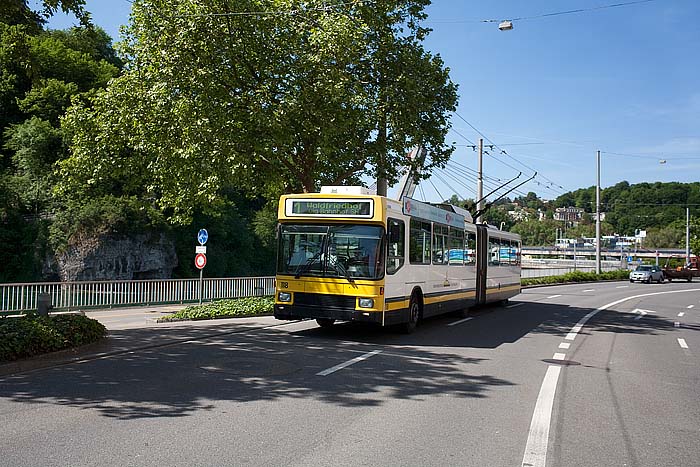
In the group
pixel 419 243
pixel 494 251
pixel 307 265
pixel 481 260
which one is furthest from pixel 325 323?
pixel 494 251

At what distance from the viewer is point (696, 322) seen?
68.8 ft

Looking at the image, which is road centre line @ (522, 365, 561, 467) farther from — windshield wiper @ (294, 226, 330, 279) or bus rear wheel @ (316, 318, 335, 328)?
bus rear wheel @ (316, 318, 335, 328)

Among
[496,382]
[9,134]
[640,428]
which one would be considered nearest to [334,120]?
[496,382]

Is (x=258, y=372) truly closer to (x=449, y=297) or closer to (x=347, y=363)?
(x=347, y=363)

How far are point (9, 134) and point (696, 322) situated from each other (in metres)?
45.6

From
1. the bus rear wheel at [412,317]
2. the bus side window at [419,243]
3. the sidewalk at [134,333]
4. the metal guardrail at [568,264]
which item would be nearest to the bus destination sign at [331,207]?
the bus side window at [419,243]

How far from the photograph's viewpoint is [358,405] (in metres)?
7.62

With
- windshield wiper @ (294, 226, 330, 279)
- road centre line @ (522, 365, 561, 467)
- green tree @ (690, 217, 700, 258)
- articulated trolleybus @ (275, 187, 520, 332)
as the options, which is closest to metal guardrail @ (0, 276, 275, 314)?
articulated trolleybus @ (275, 187, 520, 332)

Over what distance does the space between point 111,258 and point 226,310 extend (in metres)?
25.7

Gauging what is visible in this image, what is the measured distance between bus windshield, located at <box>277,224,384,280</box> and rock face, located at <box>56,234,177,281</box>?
2955 centimetres

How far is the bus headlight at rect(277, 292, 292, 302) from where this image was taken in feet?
45.0

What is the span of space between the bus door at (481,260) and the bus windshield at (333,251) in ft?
26.6

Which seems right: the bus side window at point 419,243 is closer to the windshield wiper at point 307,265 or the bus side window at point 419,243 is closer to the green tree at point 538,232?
the windshield wiper at point 307,265

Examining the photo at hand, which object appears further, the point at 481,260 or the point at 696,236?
the point at 696,236
